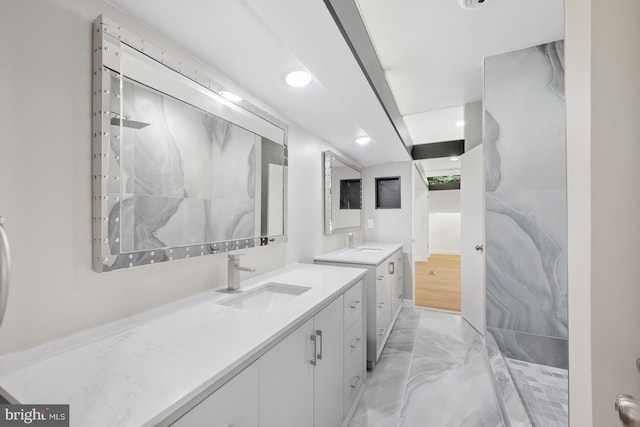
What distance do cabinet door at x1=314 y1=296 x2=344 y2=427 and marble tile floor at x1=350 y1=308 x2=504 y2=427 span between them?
1.23 ft

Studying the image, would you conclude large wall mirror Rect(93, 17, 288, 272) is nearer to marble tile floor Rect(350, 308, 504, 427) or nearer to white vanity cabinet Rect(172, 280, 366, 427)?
white vanity cabinet Rect(172, 280, 366, 427)

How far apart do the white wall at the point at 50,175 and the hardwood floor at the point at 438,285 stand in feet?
12.8

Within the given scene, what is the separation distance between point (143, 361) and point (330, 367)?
94 cm

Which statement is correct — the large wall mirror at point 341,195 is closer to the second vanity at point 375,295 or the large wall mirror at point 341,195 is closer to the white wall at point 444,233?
the second vanity at point 375,295

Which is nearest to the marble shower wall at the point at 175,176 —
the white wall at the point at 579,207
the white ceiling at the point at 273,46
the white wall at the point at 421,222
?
the white ceiling at the point at 273,46

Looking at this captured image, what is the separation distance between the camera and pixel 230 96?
1.43 m

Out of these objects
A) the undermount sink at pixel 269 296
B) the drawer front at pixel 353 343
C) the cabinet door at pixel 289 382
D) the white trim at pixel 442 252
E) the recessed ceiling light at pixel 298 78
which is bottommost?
the white trim at pixel 442 252

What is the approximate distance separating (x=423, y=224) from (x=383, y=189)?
4351mm

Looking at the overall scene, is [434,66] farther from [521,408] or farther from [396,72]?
[521,408]

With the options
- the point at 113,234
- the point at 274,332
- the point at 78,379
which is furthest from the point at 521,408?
the point at 113,234

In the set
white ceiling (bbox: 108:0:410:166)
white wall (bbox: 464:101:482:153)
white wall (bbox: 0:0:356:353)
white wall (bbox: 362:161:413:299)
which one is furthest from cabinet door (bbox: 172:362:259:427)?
white wall (bbox: 362:161:413:299)

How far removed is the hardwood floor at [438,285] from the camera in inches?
151

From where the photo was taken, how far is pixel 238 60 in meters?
1.32

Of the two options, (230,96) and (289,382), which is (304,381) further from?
(230,96)
